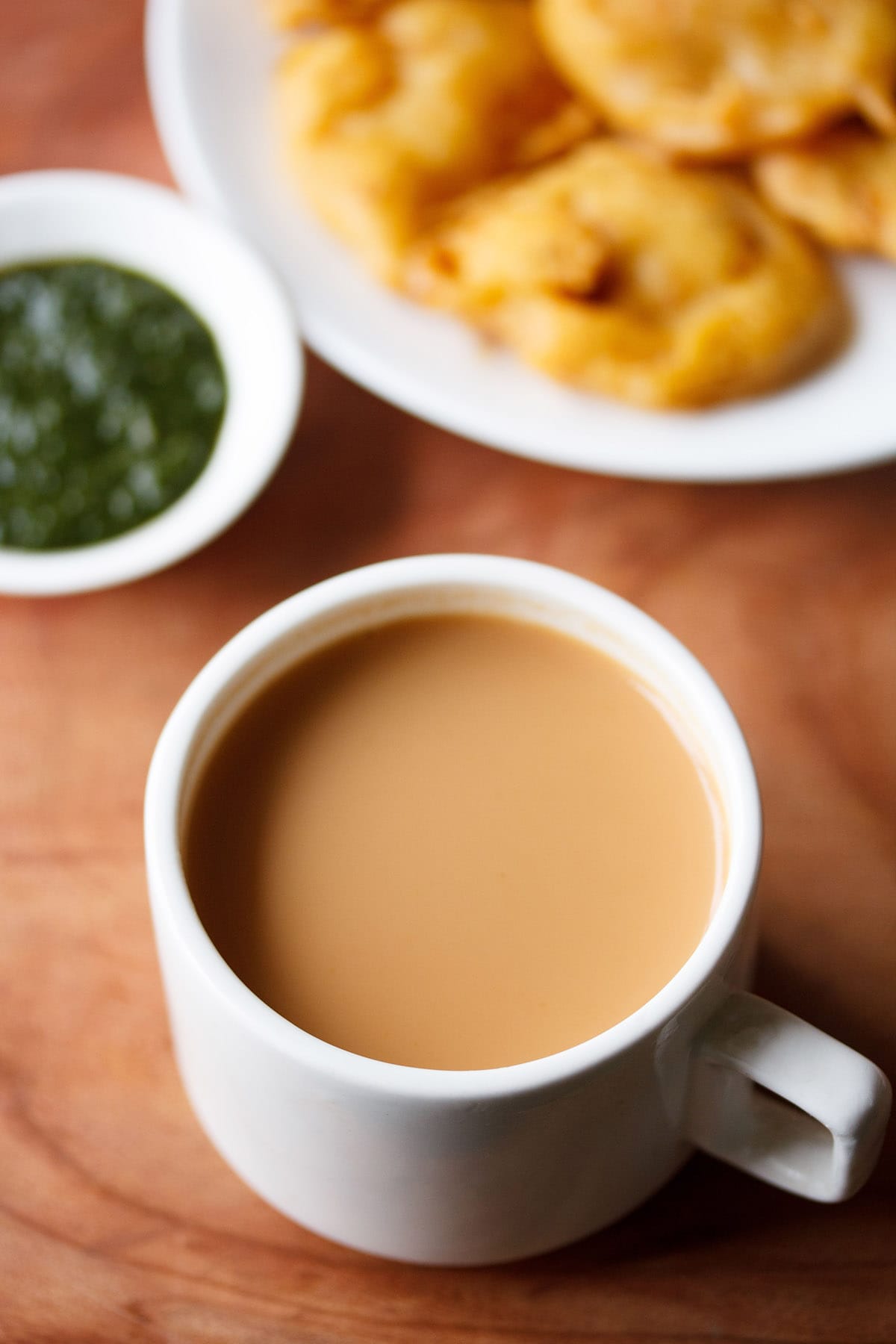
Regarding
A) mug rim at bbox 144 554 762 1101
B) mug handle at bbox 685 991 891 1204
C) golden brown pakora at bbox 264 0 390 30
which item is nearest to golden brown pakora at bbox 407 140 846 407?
golden brown pakora at bbox 264 0 390 30

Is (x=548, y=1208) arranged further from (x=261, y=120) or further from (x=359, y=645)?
(x=261, y=120)

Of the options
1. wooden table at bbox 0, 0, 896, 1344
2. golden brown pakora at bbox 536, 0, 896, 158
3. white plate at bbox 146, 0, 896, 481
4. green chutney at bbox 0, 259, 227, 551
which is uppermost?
golden brown pakora at bbox 536, 0, 896, 158

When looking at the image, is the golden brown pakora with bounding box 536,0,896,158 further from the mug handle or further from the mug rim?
the mug handle

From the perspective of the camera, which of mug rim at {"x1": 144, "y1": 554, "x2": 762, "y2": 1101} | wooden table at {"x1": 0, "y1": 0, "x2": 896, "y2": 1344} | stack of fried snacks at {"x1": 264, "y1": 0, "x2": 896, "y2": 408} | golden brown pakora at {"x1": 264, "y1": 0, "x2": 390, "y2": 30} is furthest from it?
golden brown pakora at {"x1": 264, "y1": 0, "x2": 390, "y2": 30}

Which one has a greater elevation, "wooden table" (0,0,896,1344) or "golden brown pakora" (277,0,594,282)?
"golden brown pakora" (277,0,594,282)

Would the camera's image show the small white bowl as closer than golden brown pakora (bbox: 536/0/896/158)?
Yes

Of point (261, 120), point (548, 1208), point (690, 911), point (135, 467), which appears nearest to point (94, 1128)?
point (548, 1208)

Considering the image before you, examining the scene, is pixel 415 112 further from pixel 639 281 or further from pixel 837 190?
pixel 837 190

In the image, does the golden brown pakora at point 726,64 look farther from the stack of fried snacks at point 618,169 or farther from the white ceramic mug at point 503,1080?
the white ceramic mug at point 503,1080
